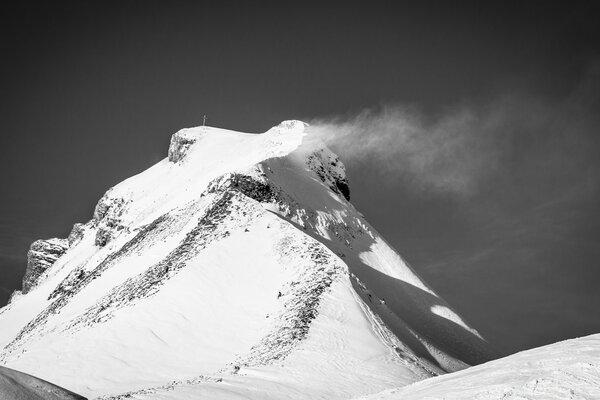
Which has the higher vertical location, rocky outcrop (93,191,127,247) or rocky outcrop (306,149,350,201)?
rocky outcrop (306,149,350,201)

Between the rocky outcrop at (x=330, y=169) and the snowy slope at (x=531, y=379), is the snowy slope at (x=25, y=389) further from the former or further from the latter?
the rocky outcrop at (x=330, y=169)

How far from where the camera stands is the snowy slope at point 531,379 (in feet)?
31.8

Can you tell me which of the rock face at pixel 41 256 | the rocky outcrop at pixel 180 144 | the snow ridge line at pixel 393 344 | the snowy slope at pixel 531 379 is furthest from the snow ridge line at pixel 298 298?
the rock face at pixel 41 256

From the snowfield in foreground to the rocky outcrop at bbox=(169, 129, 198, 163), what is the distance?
29410mm

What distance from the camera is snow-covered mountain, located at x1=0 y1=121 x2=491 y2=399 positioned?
23297mm

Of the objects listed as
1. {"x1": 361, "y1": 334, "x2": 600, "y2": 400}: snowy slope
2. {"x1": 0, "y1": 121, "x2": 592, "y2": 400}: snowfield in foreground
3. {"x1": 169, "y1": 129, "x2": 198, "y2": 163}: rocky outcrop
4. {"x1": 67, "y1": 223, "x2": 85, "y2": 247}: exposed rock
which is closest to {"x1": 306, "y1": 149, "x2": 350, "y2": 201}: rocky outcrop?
{"x1": 0, "y1": 121, "x2": 592, "y2": 400}: snowfield in foreground

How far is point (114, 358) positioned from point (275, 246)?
53.1ft

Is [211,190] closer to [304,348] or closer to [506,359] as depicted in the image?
[304,348]

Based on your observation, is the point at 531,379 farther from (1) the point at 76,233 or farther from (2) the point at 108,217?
(1) the point at 76,233

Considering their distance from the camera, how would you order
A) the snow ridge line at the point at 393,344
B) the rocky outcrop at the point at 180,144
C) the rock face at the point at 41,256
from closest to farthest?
1. the snow ridge line at the point at 393,344
2. the rocky outcrop at the point at 180,144
3. the rock face at the point at 41,256

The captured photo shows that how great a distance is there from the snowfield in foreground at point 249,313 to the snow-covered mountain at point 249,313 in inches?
4.7

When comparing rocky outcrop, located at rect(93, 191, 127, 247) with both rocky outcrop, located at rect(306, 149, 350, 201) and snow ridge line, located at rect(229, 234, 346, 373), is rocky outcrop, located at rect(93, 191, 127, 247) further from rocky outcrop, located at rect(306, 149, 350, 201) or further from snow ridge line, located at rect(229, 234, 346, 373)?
snow ridge line, located at rect(229, 234, 346, 373)

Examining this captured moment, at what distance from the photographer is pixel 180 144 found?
96.1 metres

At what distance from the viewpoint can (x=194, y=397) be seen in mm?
16875
